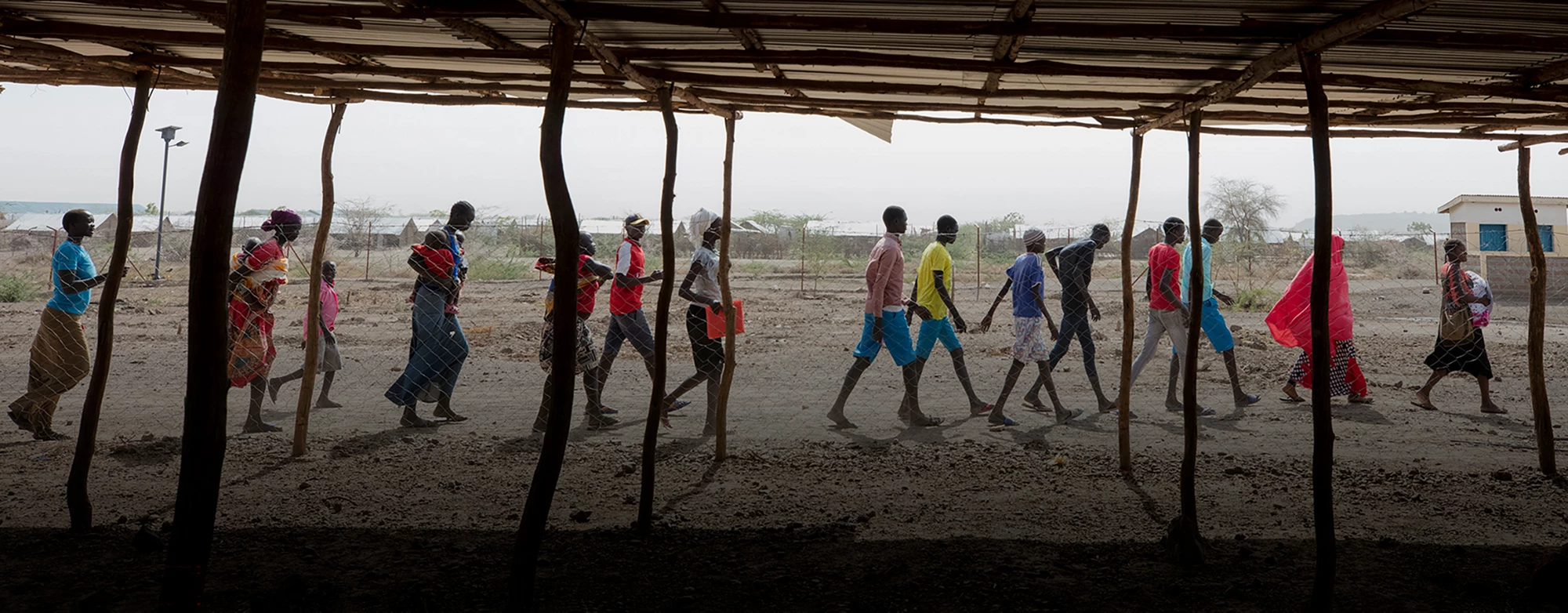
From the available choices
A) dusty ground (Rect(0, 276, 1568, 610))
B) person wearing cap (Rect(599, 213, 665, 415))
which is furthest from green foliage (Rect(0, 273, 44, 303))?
person wearing cap (Rect(599, 213, 665, 415))

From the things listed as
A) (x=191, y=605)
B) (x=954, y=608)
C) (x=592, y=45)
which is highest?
(x=592, y=45)

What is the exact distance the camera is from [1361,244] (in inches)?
1375

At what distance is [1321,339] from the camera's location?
3.38 meters

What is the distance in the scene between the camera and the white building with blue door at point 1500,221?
2230 cm

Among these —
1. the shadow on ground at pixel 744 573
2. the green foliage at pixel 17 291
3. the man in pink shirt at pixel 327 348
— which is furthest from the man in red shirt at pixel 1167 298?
the green foliage at pixel 17 291

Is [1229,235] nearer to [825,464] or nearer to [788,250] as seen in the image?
[788,250]

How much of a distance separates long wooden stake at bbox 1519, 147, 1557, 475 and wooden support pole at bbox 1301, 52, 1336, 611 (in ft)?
9.84

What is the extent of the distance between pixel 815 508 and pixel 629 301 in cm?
244

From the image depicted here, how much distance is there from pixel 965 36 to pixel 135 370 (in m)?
9.32

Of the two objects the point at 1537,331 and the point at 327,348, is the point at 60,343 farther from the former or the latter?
the point at 1537,331

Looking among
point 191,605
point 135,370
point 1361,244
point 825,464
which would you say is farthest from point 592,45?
point 1361,244

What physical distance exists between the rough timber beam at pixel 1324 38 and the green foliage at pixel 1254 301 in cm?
1453

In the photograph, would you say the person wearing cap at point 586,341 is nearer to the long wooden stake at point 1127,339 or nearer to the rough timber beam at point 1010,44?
the rough timber beam at point 1010,44

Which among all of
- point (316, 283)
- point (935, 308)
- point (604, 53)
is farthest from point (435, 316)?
point (935, 308)
